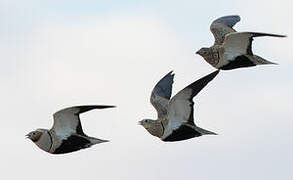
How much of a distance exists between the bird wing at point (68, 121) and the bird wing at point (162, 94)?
4.18 meters

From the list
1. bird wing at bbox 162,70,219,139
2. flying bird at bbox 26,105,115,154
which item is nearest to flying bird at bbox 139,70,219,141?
bird wing at bbox 162,70,219,139

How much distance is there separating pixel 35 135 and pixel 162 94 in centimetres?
656

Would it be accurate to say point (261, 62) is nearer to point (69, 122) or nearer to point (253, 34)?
point (253, 34)

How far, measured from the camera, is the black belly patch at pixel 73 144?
38191 millimetres

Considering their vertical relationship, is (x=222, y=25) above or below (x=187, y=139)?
above

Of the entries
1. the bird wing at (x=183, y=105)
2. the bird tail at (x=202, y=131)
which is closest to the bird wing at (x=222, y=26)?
the bird wing at (x=183, y=105)

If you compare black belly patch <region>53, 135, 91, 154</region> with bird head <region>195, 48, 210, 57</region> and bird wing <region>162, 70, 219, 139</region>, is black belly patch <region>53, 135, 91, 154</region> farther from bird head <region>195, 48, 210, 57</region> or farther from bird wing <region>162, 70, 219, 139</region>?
bird head <region>195, 48, 210, 57</region>

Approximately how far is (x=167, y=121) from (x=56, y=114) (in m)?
4.27

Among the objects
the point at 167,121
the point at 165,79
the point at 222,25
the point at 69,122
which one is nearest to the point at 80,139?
the point at 69,122

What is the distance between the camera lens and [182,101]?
125 ft

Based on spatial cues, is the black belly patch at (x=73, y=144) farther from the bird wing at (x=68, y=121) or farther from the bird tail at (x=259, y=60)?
the bird tail at (x=259, y=60)

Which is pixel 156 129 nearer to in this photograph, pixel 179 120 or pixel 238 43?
pixel 179 120

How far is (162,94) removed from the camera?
43156 mm

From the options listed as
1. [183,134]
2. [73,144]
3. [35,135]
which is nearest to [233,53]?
[183,134]
